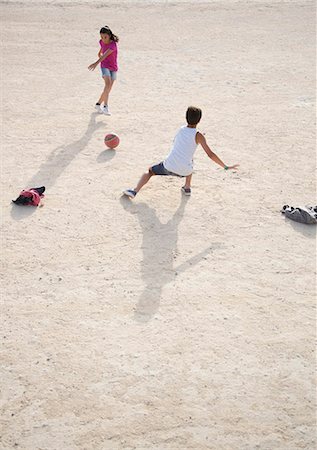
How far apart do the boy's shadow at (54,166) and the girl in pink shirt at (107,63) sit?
2.56ft

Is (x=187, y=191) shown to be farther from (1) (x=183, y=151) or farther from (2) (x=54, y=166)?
(2) (x=54, y=166)

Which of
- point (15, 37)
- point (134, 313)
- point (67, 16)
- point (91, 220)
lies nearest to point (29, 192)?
point (91, 220)

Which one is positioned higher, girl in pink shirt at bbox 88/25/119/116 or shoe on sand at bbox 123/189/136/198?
girl in pink shirt at bbox 88/25/119/116

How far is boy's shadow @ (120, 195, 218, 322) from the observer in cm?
735

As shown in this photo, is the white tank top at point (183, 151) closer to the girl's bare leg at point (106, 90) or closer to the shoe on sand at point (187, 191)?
the shoe on sand at point (187, 191)

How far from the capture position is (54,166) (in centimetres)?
1016

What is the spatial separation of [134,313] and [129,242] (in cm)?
149

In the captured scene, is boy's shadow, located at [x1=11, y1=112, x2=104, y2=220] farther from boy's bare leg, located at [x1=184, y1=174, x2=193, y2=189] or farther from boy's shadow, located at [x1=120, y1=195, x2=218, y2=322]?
boy's bare leg, located at [x1=184, y1=174, x2=193, y2=189]

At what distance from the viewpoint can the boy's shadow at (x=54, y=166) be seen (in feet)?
29.4

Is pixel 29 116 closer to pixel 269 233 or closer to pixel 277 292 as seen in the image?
pixel 269 233

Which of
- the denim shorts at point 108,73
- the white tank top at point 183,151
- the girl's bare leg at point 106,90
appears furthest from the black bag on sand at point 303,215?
the denim shorts at point 108,73

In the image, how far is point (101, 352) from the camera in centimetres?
658

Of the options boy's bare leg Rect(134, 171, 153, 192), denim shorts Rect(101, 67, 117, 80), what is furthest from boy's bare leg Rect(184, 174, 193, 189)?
denim shorts Rect(101, 67, 117, 80)

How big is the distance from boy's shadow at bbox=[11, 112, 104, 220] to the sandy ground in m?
0.04
